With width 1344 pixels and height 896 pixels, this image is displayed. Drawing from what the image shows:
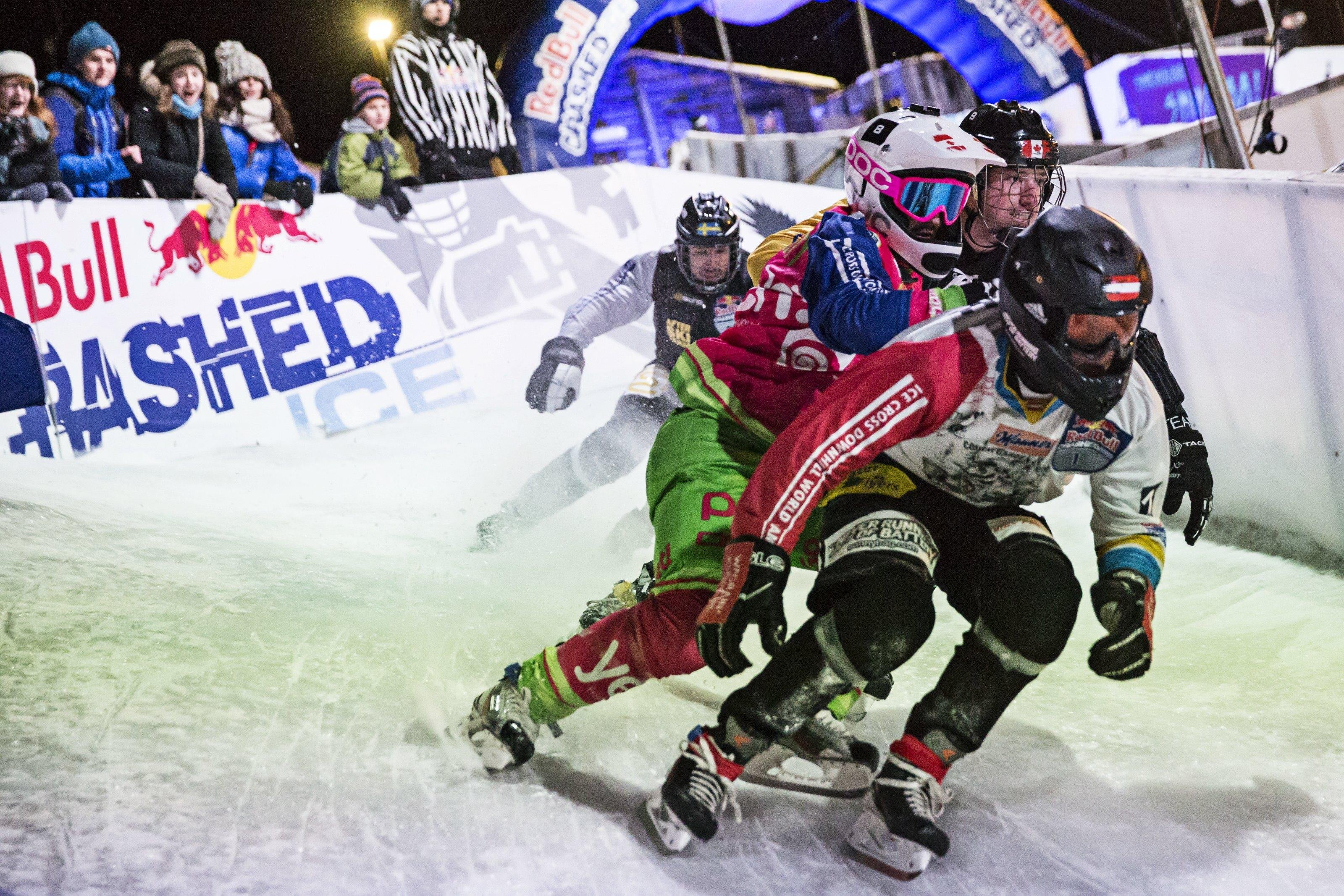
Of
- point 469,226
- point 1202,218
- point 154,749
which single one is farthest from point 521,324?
point 154,749

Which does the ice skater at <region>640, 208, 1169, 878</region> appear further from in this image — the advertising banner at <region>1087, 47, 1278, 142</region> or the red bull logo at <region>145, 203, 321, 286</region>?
the advertising banner at <region>1087, 47, 1278, 142</region>

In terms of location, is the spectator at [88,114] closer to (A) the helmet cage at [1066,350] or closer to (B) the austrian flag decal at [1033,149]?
(B) the austrian flag decal at [1033,149]

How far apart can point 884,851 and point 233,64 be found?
22.4 ft

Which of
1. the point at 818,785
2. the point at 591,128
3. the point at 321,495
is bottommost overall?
the point at 818,785

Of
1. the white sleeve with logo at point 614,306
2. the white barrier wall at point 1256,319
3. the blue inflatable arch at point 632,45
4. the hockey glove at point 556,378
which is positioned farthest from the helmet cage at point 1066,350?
the blue inflatable arch at point 632,45

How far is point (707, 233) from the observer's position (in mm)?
5832

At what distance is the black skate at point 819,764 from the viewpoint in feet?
10.3

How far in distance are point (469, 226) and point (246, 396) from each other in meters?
2.12

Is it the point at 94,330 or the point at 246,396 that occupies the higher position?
the point at 94,330

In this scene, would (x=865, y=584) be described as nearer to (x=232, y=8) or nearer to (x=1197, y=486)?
(x=1197, y=486)

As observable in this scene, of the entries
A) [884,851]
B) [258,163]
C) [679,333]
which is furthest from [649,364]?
[884,851]

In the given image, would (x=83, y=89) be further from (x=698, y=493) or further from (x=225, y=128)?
(x=698, y=493)

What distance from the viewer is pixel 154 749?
2.90 m

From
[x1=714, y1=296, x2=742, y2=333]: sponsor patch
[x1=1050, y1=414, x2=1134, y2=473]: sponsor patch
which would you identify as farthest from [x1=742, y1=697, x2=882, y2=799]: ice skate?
[x1=714, y1=296, x2=742, y2=333]: sponsor patch
